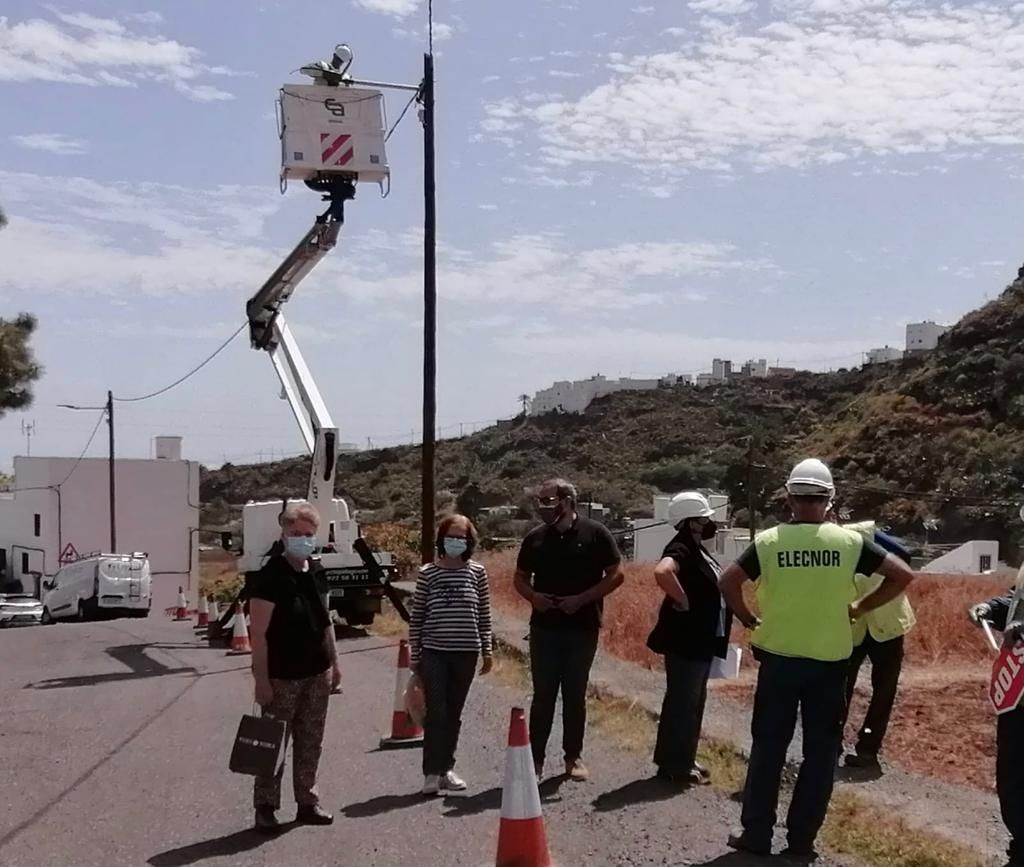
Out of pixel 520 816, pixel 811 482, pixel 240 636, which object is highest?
pixel 811 482

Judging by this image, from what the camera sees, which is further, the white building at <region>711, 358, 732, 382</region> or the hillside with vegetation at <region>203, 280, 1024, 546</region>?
the white building at <region>711, 358, 732, 382</region>

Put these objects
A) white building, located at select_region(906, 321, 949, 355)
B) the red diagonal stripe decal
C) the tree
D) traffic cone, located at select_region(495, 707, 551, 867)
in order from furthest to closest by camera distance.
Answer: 1. white building, located at select_region(906, 321, 949, 355)
2. the tree
3. the red diagonal stripe decal
4. traffic cone, located at select_region(495, 707, 551, 867)

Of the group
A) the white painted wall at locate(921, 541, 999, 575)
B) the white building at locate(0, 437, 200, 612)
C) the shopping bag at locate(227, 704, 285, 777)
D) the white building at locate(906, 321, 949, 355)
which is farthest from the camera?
the white building at locate(906, 321, 949, 355)

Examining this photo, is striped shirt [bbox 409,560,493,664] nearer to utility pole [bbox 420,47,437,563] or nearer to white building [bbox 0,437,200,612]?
utility pole [bbox 420,47,437,563]

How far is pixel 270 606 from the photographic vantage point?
688 cm

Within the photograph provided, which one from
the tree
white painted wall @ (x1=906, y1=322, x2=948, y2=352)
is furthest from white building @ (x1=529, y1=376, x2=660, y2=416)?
the tree

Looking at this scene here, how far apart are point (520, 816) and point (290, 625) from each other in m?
1.74

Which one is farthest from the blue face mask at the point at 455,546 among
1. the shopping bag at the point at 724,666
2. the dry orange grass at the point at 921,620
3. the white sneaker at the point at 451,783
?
the dry orange grass at the point at 921,620

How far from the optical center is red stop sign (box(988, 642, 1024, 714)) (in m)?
5.41

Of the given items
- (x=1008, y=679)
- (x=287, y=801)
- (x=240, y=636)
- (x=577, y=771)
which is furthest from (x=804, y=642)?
(x=240, y=636)

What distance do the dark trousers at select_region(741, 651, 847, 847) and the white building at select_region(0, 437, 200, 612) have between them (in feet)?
159

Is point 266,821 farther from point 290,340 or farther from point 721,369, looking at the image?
point 721,369

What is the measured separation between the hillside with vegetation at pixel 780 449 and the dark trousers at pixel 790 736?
3096cm

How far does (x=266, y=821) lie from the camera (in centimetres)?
702
